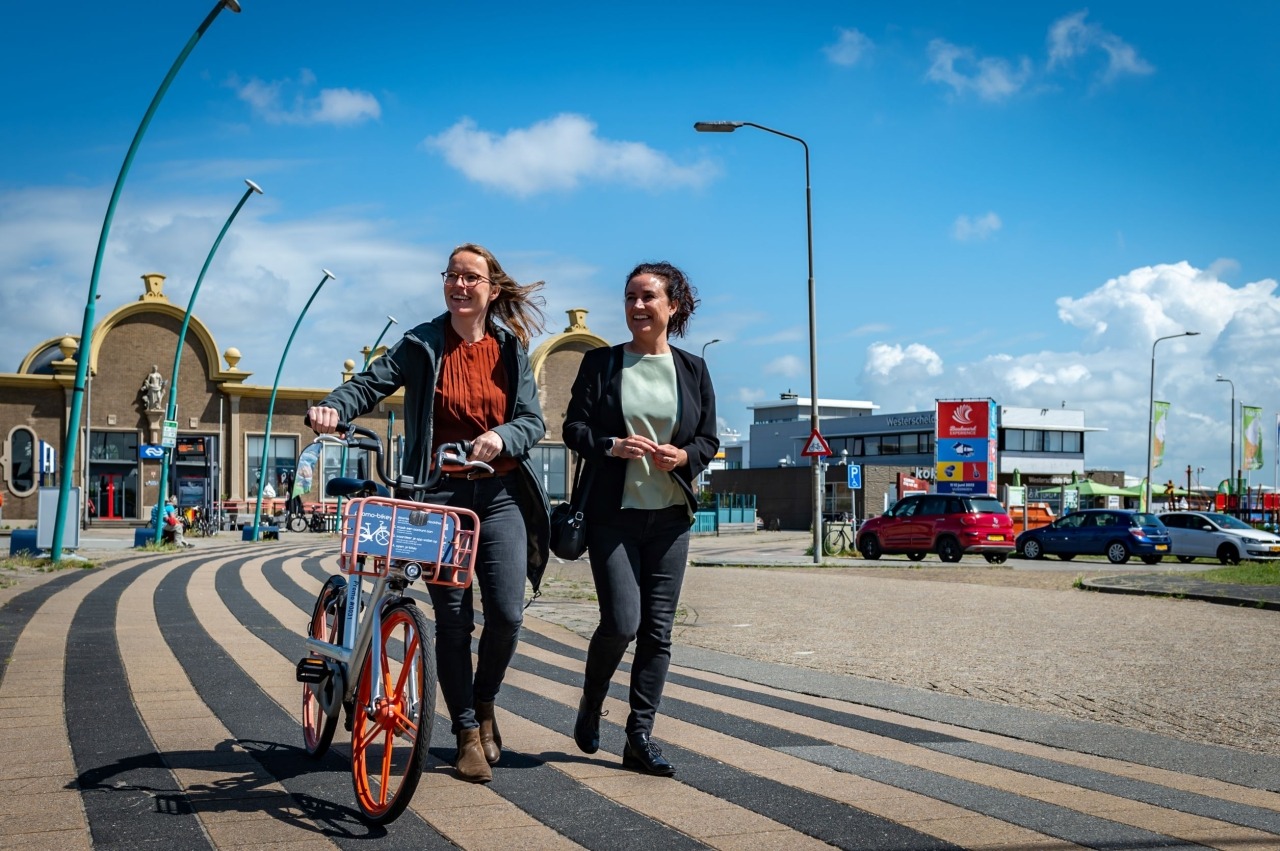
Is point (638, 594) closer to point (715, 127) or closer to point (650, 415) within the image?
point (650, 415)

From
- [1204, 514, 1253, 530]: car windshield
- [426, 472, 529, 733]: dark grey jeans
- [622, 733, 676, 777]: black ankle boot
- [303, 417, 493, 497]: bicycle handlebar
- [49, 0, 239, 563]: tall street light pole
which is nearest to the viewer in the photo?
[303, 417, 493, 497]: bicycle handlebar

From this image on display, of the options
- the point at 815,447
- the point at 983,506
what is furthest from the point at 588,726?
the point at 983,506

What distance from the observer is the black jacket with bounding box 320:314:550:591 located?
4.78 meters

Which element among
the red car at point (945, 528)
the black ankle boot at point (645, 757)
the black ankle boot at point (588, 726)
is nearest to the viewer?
the black ankle boot at point (645, 757)

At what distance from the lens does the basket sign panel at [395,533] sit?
163 inches

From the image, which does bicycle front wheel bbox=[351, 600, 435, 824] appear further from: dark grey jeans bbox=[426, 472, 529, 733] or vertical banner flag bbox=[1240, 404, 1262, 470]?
vertical banner flag bbox=[1240, 404, 1262, 470]

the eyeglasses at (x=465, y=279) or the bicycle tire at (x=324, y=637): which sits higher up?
the eyeglasses at (x=465, y=279)

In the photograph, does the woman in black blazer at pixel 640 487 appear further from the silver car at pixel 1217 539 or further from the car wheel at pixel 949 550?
the silver car at pixel 1217 539

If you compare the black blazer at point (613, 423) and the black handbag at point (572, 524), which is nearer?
the black handbag at point (572, 524)

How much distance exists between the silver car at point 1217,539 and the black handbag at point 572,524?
95.2 ft

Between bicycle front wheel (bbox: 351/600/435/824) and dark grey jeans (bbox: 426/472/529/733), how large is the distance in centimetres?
50

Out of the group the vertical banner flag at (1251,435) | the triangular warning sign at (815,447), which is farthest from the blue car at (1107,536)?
the vertical banner flag at (1251,435)

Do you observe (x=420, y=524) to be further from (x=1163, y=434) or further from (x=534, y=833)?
(x=1163, y=434)

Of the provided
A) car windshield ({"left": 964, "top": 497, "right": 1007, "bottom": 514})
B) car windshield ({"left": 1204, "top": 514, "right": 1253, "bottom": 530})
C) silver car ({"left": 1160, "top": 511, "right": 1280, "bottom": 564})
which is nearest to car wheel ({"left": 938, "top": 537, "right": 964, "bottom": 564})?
car windshield ({"left": 964, "top": 497, "right": 1007, "bottom": 514})
